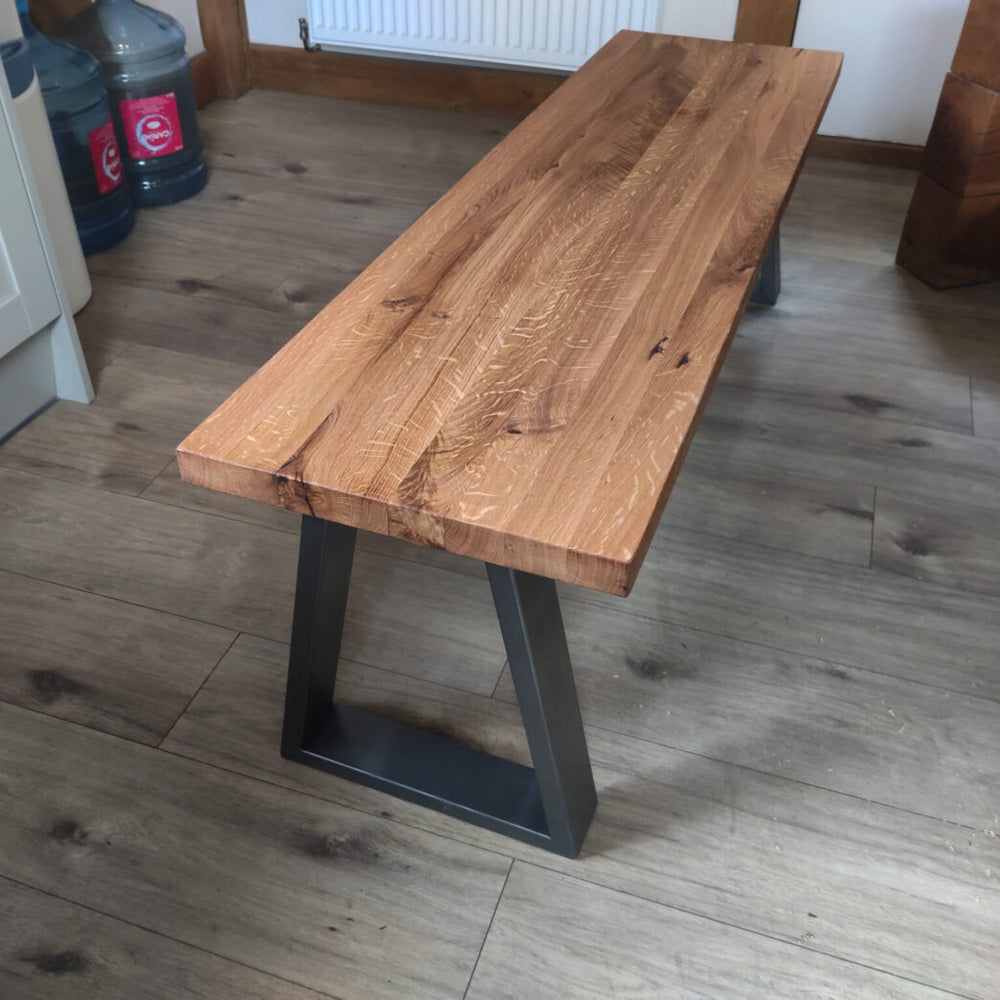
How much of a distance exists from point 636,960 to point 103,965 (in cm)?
52

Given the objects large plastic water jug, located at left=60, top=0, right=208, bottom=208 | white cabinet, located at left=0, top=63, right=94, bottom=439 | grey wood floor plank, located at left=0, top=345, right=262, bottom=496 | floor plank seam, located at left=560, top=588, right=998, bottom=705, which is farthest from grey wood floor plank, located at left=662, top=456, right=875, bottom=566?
large plastic water jug, located at left=60, top=0, right=208, bottom=208

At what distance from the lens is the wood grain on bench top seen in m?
0.80

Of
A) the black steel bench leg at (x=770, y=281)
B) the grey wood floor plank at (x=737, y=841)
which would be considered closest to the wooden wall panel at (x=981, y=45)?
the black steel bench leg at (x=770, y=281)

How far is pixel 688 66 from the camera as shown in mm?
1765

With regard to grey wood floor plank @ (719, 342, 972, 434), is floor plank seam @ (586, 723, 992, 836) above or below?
above

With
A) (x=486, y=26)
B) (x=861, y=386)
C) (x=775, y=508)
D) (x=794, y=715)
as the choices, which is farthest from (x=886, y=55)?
(x=794, y=715)

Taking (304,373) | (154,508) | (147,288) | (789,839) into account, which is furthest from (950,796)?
(147,288)

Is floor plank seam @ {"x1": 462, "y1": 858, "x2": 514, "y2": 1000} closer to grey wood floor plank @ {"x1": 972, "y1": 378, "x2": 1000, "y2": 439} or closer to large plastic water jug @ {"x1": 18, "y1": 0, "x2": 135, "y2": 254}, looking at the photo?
grey wood floor plank @ {"x1": 972, "y1": 378, "x2": 1000, "y2": 439}

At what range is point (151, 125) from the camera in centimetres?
230

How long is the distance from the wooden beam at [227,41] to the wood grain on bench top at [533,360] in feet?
5.85

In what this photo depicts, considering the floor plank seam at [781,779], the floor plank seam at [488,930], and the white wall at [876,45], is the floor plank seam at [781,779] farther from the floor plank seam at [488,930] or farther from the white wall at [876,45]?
the white wall at [876,45]

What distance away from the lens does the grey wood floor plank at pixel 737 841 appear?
1.03 meters

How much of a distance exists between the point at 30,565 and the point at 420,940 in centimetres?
80

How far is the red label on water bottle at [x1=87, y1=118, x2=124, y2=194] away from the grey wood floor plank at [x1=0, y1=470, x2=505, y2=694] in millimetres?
851
